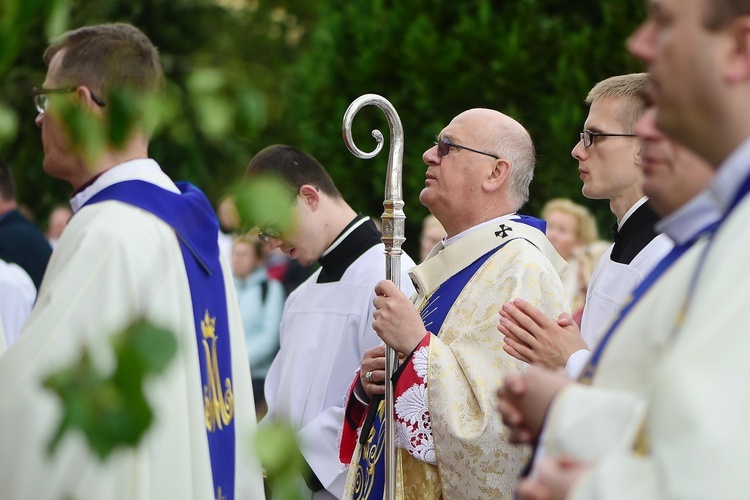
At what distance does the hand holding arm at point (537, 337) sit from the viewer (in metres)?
3.31

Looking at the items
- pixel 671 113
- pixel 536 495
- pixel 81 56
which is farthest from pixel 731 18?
pixel 81 56

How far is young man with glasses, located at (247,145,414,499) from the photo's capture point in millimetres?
4789

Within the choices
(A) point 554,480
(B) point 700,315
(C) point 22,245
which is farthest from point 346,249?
(B) point 700,315

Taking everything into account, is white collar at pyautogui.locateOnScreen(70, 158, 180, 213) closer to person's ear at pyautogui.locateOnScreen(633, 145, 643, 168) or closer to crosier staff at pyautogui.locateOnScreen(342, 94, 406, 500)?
crosier staff at pyautogui.locateOnScreen(342, 94, 406, 500)

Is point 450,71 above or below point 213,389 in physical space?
above

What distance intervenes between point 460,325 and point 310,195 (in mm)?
1414

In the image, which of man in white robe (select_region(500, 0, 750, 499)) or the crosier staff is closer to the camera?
man in white robe (select_region(500, 0, 750, 499))

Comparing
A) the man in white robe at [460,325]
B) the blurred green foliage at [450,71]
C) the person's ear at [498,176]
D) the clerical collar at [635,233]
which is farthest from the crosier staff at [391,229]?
the blurred green foliage at [450,71]

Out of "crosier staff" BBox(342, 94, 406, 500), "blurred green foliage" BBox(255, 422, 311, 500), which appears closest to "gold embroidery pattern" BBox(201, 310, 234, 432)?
"crosier staff" BBox(342, 94, 406, 500)

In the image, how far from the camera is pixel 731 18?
172cm

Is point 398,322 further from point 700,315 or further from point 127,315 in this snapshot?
point 700,315

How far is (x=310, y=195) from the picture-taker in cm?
524

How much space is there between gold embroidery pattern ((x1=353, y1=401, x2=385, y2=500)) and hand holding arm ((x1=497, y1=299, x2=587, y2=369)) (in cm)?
96

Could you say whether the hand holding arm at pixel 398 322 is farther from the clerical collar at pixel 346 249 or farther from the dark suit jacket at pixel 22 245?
the dark suit jacket at pixel 22 245
